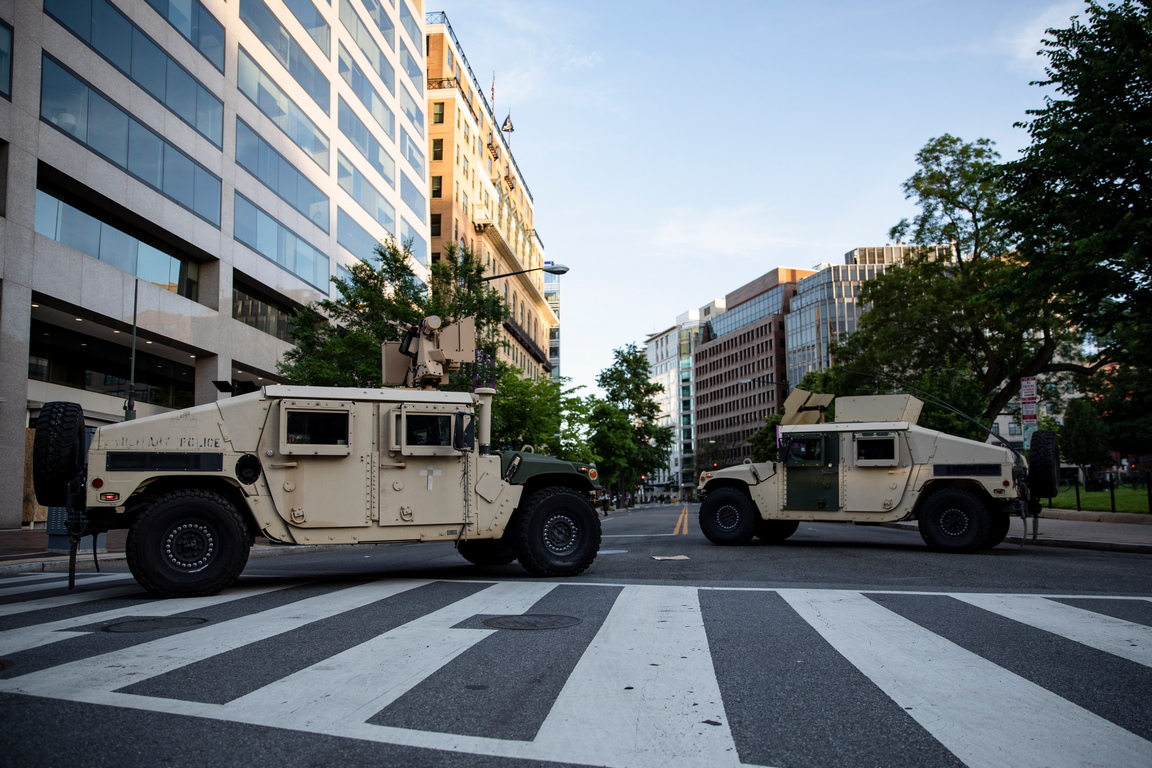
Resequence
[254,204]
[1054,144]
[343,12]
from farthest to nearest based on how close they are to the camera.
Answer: [343,12], [254,204], [1054,144]

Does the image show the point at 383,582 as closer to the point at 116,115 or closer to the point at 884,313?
the point at 116,115

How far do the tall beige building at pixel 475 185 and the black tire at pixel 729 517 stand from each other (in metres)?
32.8

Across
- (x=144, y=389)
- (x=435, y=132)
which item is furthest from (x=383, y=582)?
(x=435, y=132)

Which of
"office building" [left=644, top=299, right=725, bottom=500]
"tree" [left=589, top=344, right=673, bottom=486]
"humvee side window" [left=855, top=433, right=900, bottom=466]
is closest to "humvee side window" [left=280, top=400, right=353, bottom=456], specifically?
"humvee side window" [left=855, top=433, right=900, bottom=466]

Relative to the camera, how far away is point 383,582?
30.2 feet

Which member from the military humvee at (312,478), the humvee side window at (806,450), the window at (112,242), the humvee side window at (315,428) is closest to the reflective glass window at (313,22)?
the window at (112,242)

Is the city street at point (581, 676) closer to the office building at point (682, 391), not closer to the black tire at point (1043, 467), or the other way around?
the black tire at point (1043, 467)

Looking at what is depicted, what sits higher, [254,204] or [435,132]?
[435,132]

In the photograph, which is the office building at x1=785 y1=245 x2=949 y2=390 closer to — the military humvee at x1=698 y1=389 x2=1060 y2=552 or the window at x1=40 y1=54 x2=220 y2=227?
the window at x1=40 y1=54 x2=220 y2=227

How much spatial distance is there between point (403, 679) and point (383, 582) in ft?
16.3

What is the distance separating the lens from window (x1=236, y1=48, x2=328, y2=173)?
30.6 m

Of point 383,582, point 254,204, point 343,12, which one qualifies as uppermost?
point 343,12

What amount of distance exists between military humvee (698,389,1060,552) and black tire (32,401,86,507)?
10631mm

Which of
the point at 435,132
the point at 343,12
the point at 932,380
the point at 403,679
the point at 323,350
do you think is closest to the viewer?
the point at 403,679
